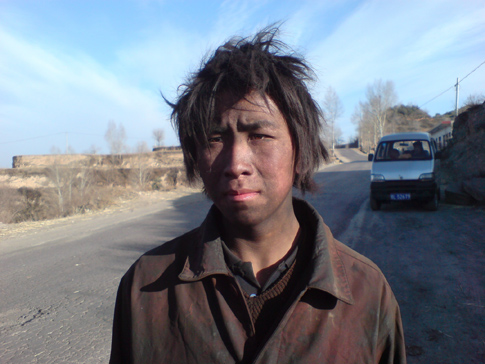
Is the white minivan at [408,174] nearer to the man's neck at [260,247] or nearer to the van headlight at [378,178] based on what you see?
the van headlight at [378,178]

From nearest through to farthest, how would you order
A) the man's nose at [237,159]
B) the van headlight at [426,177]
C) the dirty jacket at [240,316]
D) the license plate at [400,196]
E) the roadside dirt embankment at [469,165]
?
1. the dirty jacket at [240,316]
2. the man's nose at [237,159]
3. the van headlight at [426,177]
4. the license plate at [400,196]
5. the roadside dirt embankment at [469,165]

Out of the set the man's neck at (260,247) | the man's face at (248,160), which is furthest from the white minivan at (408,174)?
the man's face at (248,160)

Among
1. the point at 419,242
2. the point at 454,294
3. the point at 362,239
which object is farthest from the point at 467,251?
the point at 454,294

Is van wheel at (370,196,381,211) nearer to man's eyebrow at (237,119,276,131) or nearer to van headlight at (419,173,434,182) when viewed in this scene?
van headlight at (419,173,434,182)

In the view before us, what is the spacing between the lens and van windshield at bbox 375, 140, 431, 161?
984 cm

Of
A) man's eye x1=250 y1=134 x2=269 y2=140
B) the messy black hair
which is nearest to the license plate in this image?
the messy black hair

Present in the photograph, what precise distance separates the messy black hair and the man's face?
4cm

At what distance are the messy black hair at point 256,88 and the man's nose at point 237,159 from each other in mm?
127

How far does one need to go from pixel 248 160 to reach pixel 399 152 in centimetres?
1002

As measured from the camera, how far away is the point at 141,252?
255 inches

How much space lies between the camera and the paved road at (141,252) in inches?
127

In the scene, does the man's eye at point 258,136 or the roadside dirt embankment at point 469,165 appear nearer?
the man's eye at point 258,136

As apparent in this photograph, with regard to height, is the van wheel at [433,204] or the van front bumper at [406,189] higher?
the van front bumper at [406,189]

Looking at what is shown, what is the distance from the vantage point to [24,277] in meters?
5.44
